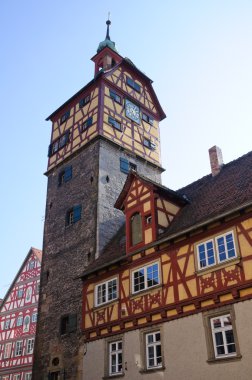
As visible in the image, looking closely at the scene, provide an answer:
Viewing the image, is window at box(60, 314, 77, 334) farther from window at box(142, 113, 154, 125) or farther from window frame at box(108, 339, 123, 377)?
window at box(142, 113, 154, 125)

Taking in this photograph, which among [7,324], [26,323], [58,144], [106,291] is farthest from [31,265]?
[106,291]

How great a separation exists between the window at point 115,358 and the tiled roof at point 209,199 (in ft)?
11.7

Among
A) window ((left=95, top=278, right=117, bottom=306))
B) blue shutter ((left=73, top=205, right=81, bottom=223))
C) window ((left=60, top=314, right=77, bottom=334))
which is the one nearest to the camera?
window ((left=95, top=278, right=117, bottom=306))

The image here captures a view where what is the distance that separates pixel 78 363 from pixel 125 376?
4.11 meters

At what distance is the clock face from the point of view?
29.8m

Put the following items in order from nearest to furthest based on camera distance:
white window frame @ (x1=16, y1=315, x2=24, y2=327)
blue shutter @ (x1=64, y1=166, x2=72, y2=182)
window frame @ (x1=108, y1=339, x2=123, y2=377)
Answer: window frame @ (x1=108, y1=339, x2=123, y2=377)
blue shutter @ (x1=64, y1=166, x2=72, y2=182)
white window frame @ (x1=16, y1=315, x2=24, y2=327)

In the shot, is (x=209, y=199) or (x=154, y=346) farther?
(x=209, y=199)

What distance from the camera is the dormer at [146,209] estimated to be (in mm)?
18844

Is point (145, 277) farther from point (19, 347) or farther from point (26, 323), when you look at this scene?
point (19, 347)

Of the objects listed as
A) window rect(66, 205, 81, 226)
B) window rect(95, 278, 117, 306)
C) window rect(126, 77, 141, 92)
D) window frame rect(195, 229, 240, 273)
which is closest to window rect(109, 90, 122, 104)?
window rect(126, 77, 141, 92)

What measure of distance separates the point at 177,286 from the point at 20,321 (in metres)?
31.7

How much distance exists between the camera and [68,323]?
22047mm

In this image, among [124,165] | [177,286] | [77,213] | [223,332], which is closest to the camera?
[223,332]

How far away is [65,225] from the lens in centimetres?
2597
